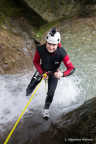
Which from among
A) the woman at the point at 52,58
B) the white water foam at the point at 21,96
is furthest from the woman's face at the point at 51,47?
the white water foam at the point at 21,96

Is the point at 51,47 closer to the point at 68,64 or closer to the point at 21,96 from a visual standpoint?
the point at 68,64

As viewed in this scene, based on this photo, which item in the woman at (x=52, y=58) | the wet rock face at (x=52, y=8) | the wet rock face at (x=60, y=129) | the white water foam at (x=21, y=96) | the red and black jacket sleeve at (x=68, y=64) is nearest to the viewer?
the wet rock face at (x=60, y=129)

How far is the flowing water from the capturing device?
5.04 m

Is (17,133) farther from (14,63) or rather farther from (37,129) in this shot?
(14,63)

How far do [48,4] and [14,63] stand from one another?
442cm

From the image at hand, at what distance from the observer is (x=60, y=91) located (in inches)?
250

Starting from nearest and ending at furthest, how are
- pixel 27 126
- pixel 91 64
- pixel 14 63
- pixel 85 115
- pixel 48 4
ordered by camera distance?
pixel 85 115 < pixel 27 126 < pixel 14 63 < pixel 91 64 < pixel 48 4

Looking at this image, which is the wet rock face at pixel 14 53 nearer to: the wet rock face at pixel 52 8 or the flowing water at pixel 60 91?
the flowing water at pixel 60 91

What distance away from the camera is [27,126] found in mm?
4277

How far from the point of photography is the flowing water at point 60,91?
504 centimetres

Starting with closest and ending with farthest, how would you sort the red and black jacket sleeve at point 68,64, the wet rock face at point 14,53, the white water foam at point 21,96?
the red and black jacket sleeve at point 68,64, the white water foam at point 21,96, the wet rock face at point 14,53

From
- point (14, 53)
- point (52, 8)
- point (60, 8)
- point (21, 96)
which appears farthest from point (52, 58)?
point (60, 8)

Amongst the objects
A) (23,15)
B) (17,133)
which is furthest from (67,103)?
(23,15)

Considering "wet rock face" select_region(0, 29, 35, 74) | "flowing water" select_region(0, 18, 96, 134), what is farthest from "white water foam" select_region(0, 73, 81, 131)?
"wet rock face" select_region(0, 29, 35, 74)
